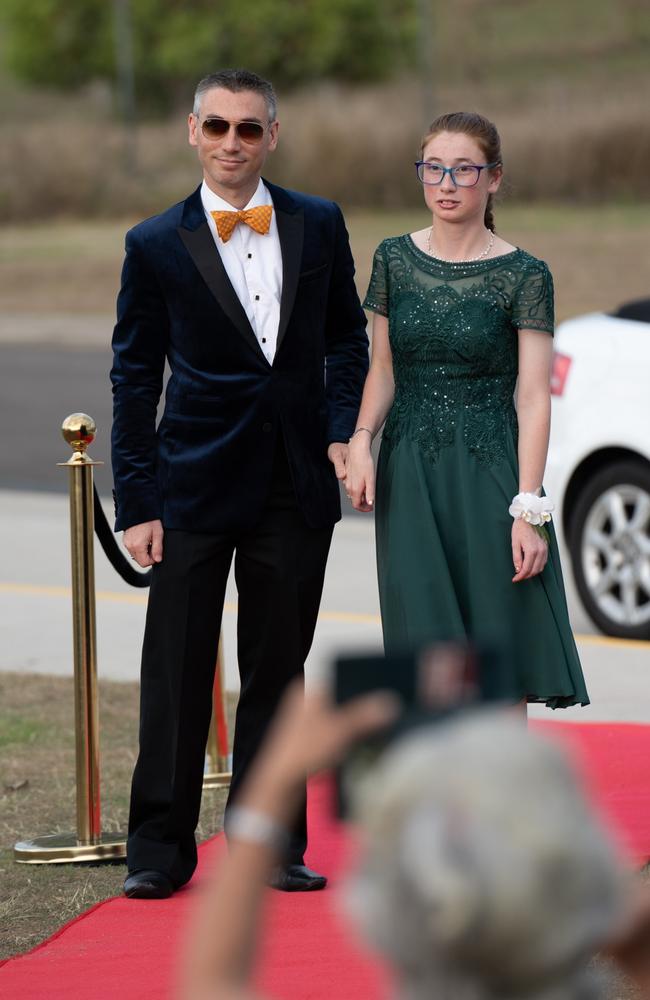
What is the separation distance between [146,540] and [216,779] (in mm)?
1613

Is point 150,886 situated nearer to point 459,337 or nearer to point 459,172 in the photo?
point 459,337

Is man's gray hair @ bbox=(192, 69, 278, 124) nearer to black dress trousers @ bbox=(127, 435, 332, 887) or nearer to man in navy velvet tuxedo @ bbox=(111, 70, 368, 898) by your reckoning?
man in navy velvet tuxedo @ bbox=(111, 70, 368, 898)

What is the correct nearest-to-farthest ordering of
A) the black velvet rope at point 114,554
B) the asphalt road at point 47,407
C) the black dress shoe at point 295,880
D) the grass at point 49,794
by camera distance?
the black dress shoe at point 295,880
the grass at point 49,794
the black velvet rope at point 114,554
the asphalt road at point 47,407

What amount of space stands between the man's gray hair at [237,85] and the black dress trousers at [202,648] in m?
0.81

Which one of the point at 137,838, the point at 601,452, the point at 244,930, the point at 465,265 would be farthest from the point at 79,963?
the point at 601,452

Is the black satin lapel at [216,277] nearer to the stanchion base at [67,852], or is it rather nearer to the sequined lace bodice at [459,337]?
the sequined lace bodice at [459,337]

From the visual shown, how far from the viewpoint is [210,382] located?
484cm

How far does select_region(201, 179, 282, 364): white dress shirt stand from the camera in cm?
487

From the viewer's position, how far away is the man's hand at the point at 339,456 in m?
4.94

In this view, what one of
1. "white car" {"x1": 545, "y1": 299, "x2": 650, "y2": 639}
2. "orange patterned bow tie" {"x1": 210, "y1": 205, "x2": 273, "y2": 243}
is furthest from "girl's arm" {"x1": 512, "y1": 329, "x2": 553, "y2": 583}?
"white car" {"x1": 545, "y1": 299, "x2": 650, "y2": 639}

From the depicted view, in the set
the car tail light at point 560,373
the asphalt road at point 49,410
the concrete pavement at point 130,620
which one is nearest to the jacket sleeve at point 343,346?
the concrete pavement at point 130,620

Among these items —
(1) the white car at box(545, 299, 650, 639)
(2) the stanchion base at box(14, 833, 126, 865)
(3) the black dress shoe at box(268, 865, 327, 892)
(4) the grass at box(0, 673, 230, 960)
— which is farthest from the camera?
(1) the white car at box(545, 299, 650, 639)

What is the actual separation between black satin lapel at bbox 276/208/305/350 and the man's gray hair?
0.24 m

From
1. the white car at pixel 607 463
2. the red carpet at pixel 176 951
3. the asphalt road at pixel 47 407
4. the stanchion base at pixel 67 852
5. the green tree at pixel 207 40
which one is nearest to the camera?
the red carpet at pixel 176 951
